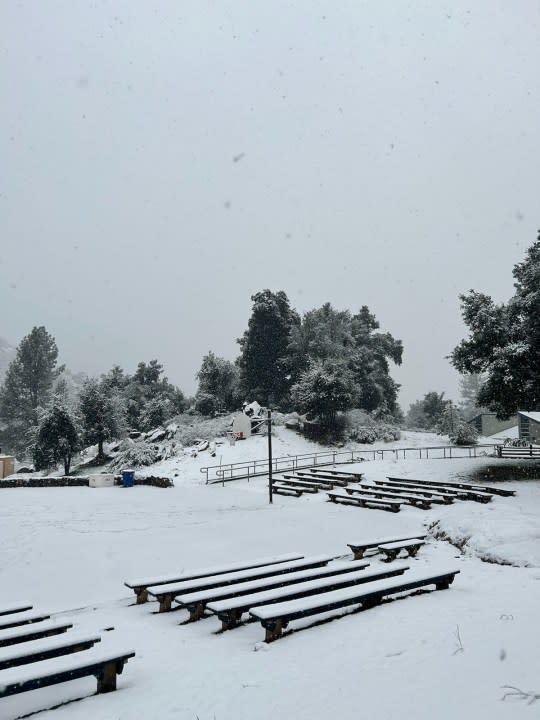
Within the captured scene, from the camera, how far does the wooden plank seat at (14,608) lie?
23.6 ft

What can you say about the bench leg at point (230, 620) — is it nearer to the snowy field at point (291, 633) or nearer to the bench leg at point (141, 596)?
the snowy field at point (291, 633)

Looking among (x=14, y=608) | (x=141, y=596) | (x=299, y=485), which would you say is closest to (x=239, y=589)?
(x=141, y=596)

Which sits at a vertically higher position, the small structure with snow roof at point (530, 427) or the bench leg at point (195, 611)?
the small structure with snow roof at point (530, 427)

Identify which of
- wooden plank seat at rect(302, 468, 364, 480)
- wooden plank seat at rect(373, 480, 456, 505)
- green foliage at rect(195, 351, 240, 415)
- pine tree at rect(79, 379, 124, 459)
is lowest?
wooden plank seat at rect(373, 480, 456, 505)

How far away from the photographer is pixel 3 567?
11.9 m

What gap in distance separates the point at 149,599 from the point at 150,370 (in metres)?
50.0

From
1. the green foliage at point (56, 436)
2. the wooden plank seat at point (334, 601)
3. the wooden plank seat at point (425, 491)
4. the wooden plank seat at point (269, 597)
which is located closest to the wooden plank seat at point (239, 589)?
the wooden plank seat at point (269, 597)

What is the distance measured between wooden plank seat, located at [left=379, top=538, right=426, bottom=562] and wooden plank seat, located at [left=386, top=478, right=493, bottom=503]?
351 inches

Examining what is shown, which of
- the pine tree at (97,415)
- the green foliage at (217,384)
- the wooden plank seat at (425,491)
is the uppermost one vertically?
the green foliage at (217,384)

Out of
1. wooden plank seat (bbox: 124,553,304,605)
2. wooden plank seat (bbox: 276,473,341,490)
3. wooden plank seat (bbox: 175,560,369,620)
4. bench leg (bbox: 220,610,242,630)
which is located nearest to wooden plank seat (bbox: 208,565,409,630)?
bench leg (bbox: 220,610,242,630)

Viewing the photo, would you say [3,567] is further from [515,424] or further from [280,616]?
A: [515,424]

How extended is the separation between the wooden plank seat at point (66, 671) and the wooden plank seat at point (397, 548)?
6885mm

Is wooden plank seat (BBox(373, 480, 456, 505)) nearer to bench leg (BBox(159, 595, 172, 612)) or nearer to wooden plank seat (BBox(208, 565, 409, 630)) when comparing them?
wooden plank seat (BBox(208, 565, 409, 630))

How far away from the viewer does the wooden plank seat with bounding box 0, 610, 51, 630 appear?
21.7 ft
